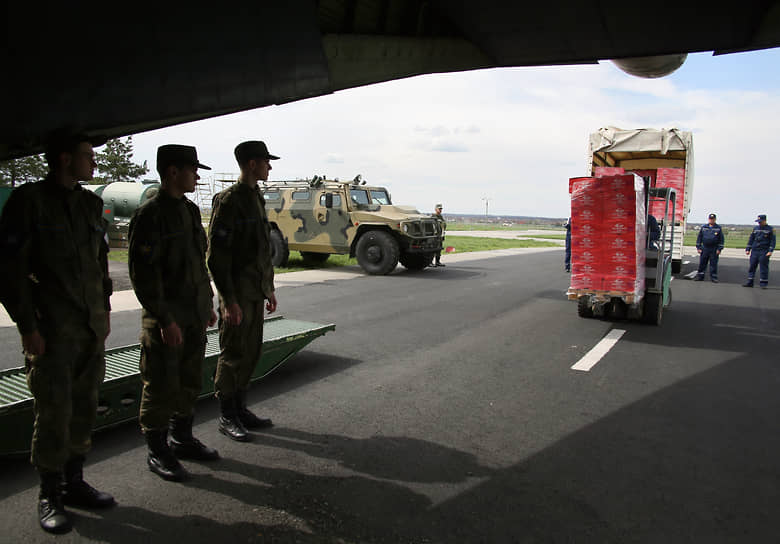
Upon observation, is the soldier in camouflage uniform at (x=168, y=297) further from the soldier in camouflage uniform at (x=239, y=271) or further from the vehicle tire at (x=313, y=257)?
the vehicle tire at (x=313, y=257)

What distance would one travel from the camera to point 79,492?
2.76m

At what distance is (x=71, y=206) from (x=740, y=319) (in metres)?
9.46

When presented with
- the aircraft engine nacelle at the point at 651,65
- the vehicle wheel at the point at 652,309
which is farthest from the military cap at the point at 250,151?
the vehicle wheel at the point at 652,309

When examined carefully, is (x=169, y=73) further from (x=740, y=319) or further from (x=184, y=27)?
(x=740, y=319)

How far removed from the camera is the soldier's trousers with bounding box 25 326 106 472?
101 inches

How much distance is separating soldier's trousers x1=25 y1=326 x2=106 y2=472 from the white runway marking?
452cm

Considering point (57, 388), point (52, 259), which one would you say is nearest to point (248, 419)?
point (57, 388)

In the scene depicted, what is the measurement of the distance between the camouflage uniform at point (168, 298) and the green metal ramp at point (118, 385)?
1.94 feet

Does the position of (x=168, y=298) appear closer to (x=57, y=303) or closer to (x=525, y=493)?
(x=57, y=303)

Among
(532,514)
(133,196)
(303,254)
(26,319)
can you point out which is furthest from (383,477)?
(133,196)

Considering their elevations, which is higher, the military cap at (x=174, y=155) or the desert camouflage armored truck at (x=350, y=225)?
the military cap at (x=174, y=155)

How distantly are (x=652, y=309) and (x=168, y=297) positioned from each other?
22.7ft

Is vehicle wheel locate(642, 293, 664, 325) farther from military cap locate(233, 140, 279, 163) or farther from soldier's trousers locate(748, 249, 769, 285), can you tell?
soldier's trousers locate(748, 249, 769, 285)

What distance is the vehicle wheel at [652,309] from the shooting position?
770cm
